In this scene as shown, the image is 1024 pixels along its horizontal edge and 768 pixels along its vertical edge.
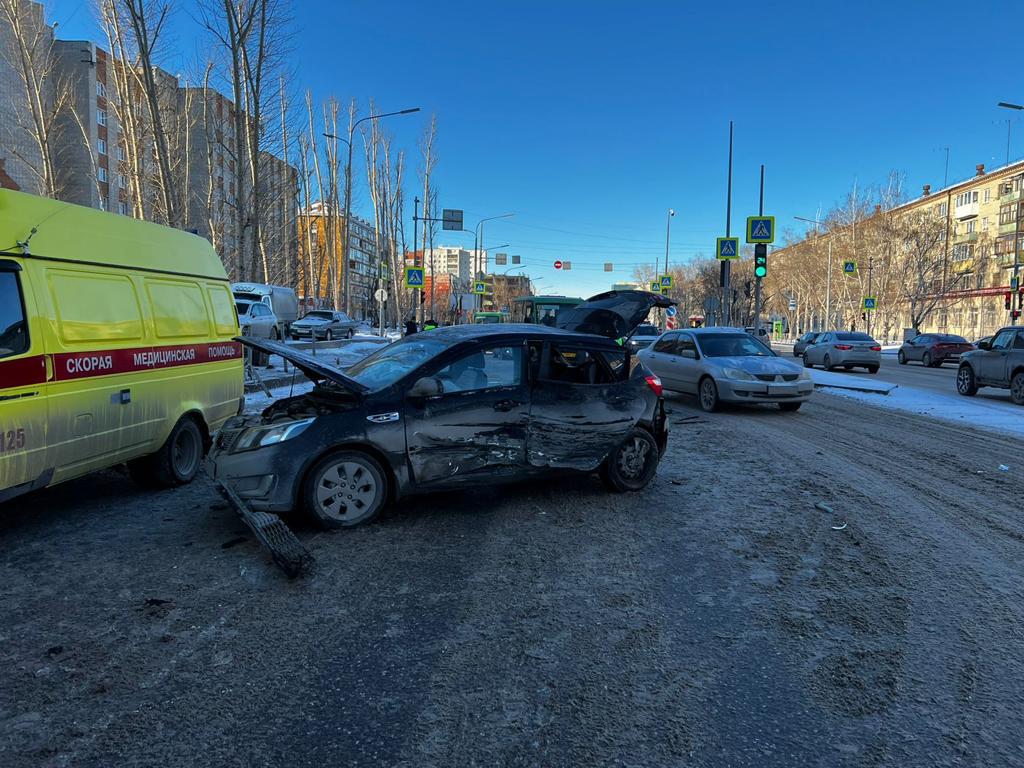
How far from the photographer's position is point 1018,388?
1395 centimetres

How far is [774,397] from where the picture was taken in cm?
1158

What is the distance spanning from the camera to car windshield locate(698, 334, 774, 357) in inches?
498

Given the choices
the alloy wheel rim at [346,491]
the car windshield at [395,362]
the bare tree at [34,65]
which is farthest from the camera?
the bare tree at [34,65]

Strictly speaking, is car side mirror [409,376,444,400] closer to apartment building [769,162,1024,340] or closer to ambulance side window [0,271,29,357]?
ambulance side window [0,271,29,357]

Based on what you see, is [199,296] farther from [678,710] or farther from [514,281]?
[514,281]

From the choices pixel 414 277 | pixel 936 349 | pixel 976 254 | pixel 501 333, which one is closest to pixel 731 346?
pixel 501 333

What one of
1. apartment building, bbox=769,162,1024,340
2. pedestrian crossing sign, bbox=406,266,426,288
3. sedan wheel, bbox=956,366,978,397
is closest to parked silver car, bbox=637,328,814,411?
sedan wheel, bbox=956,366,978,397

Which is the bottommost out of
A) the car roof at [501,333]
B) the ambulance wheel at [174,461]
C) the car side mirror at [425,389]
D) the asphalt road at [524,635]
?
the asphalt road at [524,635]

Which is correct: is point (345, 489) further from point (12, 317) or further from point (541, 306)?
point (541, 306)

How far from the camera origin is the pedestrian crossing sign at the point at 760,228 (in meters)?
19.5

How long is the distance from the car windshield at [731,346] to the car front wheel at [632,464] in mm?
6841

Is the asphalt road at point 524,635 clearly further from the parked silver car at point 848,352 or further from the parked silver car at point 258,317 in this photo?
the parked silver car at point 848,352

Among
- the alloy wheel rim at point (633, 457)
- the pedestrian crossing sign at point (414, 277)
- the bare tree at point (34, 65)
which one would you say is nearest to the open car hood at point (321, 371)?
the alloy wheel rim at point (633, 457)

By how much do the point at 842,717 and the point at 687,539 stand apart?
2.22 m
